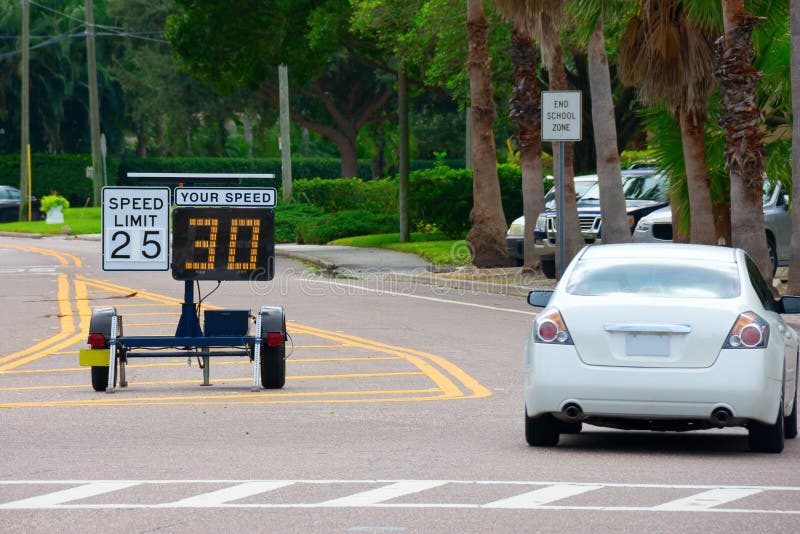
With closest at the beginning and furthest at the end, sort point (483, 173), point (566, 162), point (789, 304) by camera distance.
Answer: point (789, 304)
point (566, 162)
point (483, 173)

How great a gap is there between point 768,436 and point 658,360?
975mm

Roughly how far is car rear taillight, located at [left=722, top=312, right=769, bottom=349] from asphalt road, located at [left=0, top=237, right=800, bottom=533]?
0.76 m

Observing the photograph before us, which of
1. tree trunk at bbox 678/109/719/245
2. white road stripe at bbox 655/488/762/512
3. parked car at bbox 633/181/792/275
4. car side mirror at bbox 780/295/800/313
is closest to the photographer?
white road stripe at bbox 655/488/762/512

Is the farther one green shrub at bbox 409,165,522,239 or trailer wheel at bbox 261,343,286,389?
green shrub at bbox 409,165,522,239

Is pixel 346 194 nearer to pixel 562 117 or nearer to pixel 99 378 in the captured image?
pixel 562 117

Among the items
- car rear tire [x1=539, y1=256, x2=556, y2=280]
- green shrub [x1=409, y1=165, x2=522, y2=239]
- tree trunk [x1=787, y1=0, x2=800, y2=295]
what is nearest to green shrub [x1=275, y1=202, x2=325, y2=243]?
green shrub [x1=409, y1=165, x2=522, y2=239]

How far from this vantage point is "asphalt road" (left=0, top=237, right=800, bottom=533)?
24.9ft

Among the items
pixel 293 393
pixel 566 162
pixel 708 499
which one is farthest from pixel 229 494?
pixel 566 162

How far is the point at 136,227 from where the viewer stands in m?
14.6

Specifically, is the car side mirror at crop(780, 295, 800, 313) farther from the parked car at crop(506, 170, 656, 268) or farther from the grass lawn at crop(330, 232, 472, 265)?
the grass lawn at crop(330, 232, 472, 265)

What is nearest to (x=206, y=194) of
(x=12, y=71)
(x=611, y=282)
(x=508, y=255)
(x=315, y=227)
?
(x=611, y=282)

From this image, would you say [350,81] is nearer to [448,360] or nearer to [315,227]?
[315,227]

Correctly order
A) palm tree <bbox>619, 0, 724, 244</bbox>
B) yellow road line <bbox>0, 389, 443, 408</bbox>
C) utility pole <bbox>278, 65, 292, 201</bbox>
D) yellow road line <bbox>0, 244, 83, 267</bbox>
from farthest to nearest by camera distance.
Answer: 1. utility pole <bbox>278, 65, 292, 201</bbox>
2. yellow road line <bbox>0, 244, 83, 267</bbox>
3. palm tree <bbox>619, 0, 724, 244</bbox>
4. yellow road line <bbox>0, 389, 443, 408</bbox>

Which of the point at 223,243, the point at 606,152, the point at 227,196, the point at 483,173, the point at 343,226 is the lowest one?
the point at 343,226
